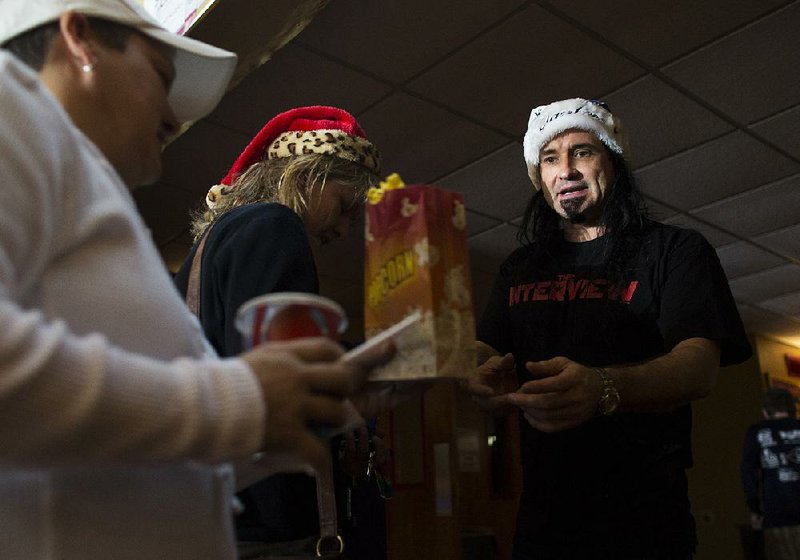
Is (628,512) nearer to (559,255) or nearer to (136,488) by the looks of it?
(559,255)

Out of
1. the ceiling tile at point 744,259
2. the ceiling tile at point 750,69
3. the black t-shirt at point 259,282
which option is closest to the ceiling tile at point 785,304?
the ceiling tile at point 744,259

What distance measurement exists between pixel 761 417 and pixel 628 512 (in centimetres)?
720

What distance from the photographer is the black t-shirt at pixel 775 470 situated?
4.05 meters

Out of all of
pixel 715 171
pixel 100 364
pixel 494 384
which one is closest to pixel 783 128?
pixel 715 171

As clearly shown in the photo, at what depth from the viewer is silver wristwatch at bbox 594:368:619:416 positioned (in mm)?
1116

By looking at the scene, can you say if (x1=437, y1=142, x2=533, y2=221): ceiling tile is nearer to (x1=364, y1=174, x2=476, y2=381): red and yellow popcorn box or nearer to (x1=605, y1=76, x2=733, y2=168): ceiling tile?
(x1=605, y1=76, x2=733, y2=168): ceiling tile

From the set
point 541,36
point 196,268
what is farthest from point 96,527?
point 541,36

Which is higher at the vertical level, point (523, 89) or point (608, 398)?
point (523, 89)

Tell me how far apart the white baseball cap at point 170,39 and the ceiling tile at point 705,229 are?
13.2ft

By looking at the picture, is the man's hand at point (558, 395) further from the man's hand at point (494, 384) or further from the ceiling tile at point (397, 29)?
the ceiling tile at point (397, 29)

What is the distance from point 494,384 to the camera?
4.14 ft

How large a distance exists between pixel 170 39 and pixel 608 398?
2.67ft

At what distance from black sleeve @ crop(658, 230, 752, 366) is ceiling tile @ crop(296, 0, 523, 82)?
1668mm

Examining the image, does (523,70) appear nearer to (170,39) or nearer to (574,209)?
(574,209)
